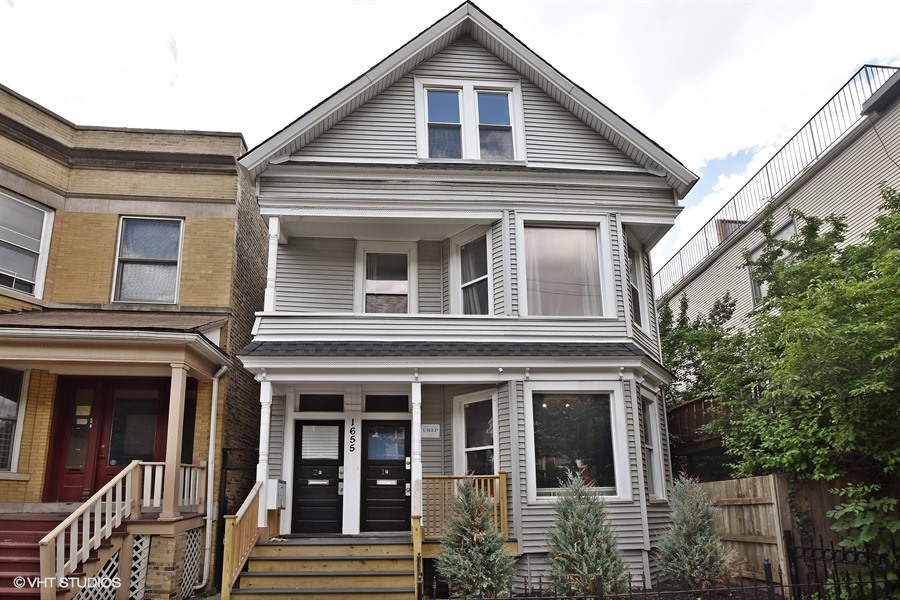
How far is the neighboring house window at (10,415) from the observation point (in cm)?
1099

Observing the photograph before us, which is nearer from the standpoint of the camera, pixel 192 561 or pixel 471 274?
pixel 192 561

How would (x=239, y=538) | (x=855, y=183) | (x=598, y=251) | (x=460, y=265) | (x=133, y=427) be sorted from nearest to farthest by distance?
(x=239, y=538), (x=133, y=427), (x=598, y=251), (x=460, y=265), (x=855, y=183)

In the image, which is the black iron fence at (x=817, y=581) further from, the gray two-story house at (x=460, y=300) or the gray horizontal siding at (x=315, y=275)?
the gray horizontal siding at (x=315, y=275)

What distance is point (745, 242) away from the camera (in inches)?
746

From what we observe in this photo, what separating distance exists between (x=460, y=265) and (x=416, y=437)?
373cm

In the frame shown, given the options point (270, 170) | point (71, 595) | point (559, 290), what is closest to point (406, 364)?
point (559, 290)

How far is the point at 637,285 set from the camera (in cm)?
1310

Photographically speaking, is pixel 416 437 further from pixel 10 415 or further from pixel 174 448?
pixel 10 415

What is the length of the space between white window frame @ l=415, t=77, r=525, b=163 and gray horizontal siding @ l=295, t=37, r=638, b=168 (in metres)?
0.11

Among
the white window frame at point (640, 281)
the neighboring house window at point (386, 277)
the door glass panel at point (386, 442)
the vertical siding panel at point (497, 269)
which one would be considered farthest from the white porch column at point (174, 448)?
the white window frame at point (640, 281)

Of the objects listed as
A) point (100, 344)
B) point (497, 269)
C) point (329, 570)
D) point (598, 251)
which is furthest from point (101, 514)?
point (598, 251)

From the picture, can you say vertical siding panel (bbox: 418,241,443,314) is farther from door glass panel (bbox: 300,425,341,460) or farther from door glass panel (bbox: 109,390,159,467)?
door glass panel (bbox: 109,390,159,467)

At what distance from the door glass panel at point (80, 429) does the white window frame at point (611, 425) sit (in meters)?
7.68

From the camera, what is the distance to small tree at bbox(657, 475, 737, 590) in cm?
881
